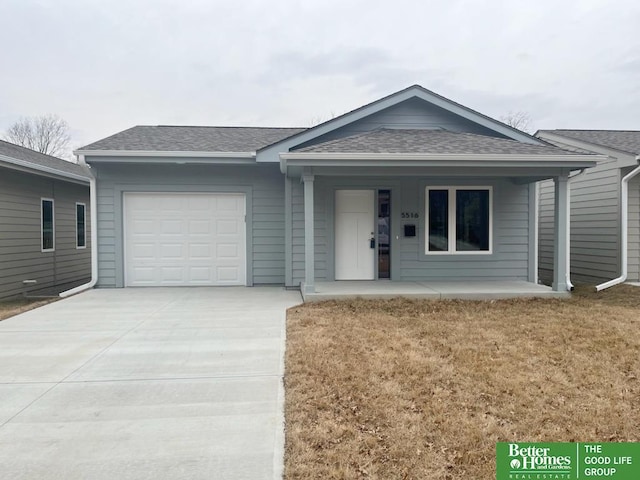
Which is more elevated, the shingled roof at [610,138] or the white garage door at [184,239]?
the shingled roof at [610,138]

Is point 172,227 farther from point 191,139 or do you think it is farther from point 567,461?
point 567,461

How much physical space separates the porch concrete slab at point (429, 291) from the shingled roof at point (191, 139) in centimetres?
356

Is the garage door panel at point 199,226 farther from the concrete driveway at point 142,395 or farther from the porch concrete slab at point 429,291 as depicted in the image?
the concrete driveway at point 142,395

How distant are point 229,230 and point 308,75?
13.1 m

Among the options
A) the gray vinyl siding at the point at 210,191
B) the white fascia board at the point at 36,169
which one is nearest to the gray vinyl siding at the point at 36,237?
the white fascia board at the point at 36,169

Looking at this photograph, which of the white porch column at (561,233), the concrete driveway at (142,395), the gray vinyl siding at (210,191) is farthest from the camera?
the gray vinyl siding at (210,191)

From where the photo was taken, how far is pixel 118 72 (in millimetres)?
17078

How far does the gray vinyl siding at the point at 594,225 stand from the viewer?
9664mm

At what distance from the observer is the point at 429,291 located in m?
7.99

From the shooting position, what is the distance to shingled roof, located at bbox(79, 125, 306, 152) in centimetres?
908

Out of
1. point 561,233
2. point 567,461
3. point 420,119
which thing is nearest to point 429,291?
point 561,233

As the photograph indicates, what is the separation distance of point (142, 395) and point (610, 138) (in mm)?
11891

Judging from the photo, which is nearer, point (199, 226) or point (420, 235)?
point (420, 235)

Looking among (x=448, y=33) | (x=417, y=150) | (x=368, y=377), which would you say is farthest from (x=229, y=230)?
(x=448, y=33)
